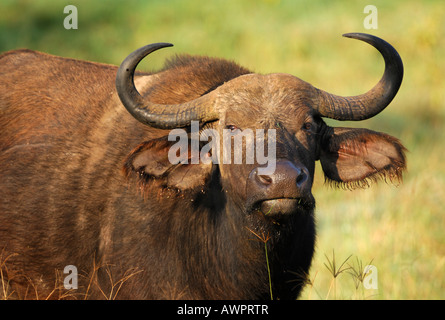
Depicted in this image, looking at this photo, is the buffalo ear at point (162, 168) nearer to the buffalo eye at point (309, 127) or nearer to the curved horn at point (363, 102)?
the buffalo eye at point (309, 127)

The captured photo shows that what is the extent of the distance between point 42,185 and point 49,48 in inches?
610

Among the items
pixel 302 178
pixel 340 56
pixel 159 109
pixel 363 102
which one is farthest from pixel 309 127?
pixel 340 56

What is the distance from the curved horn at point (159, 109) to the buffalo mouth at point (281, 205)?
3.18 ft

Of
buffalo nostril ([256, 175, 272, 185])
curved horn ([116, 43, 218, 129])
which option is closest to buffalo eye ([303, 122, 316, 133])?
curved horn ([116, 43, 218, 129])

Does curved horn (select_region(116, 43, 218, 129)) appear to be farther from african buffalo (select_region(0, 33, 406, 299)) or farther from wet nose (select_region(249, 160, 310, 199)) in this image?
wet nose (select_region(249, 160, 310, 199))

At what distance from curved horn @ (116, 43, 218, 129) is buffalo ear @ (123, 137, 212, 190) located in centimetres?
16

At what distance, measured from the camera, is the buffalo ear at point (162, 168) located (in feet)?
17.0

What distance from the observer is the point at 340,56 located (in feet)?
67.3

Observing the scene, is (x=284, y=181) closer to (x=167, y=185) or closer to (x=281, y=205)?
(x=281, y=205)

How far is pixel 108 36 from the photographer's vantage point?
872 inches

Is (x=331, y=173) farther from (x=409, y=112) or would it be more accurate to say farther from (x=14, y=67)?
(x=409, y=112)

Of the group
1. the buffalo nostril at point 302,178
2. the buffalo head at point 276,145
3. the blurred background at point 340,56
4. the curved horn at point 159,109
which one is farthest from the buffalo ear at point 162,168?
the blurred background at point 340,56
